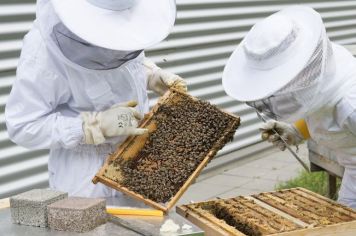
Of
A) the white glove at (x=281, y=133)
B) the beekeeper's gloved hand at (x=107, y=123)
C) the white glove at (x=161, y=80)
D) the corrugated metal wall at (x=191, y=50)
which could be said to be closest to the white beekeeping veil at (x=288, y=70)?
the white glove at (x=161, y=80)

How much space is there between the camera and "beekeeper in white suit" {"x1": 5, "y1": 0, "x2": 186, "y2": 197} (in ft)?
7.79

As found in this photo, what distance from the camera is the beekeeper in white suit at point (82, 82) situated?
2375mm

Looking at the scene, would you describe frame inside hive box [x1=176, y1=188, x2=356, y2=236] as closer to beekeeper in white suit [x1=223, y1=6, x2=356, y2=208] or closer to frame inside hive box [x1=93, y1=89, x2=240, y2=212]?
frame inside hive box [x1=93, y1=89, x2=240, y2=212]

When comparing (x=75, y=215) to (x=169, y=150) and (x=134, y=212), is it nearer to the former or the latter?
(x=134, y=212)

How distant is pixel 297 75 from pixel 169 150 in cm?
72

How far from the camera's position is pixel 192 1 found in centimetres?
623

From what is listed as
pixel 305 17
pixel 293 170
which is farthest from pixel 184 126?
pixel 293 170

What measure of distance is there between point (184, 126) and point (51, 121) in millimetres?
698

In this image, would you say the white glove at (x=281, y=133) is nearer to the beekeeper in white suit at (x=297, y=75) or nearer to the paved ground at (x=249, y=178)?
the beekeeper in white suit at (x=297, y=75)

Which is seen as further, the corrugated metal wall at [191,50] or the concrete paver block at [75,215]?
the corrugated metal wall at [191,50]

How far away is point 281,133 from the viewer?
11.5ft

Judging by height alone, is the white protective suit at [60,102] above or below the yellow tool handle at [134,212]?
above

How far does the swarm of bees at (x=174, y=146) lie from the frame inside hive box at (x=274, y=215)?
6.6 inches

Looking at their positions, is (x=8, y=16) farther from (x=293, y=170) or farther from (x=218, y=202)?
(x=293, y=170)
